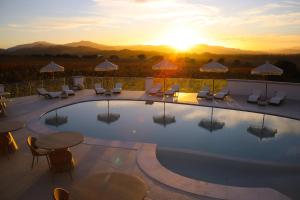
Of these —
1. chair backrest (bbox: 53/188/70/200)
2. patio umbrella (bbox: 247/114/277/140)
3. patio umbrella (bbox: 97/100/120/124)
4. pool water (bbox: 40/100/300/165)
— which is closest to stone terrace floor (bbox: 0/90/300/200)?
chair backrest (bbox: 53/188/70/200)

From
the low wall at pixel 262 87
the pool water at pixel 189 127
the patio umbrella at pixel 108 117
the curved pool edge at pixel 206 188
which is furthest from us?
the low wall at pixel 262 87

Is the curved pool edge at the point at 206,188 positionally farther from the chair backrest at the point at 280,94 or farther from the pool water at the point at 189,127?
the chair backrest at the point at 280,94

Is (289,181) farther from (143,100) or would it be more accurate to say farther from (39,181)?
(143,100)

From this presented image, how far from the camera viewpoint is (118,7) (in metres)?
14.1

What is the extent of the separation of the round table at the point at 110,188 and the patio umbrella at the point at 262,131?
7.12 metres

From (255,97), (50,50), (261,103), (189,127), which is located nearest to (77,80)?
(189,127)

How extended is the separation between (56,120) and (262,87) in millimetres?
11967

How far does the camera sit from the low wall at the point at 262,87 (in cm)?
1454

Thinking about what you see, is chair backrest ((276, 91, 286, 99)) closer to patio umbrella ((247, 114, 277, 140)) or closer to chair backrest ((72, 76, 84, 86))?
patio umbrella ((247, 114, 277, 140))

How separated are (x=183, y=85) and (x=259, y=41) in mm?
16818

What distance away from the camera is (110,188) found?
3.91 metres

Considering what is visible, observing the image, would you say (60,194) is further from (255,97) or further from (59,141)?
(255,97)

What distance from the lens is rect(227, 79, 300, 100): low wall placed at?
14.5m

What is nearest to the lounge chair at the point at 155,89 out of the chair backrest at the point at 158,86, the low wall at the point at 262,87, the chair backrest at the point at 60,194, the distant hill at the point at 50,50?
the chair backrest at the point at 158,86
